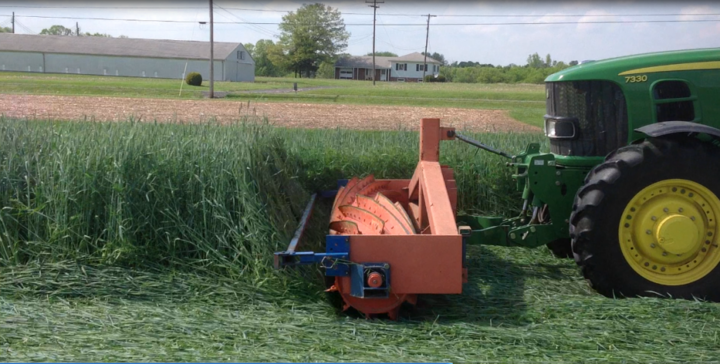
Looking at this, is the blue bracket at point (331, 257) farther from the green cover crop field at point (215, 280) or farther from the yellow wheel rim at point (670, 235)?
the yellow wheel rim at point (670, 235)

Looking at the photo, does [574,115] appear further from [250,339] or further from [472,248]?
[250,339]

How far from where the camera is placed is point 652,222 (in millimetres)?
4531

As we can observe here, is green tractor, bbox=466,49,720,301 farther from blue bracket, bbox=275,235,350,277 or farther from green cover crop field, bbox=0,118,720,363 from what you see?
blue bracket, bbox=275,235,350,277

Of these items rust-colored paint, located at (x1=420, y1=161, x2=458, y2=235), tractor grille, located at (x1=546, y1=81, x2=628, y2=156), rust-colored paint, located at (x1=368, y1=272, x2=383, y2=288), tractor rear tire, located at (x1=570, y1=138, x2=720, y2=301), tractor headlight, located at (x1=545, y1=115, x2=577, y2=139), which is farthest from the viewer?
tractor headlight, located at (x1=545, y1=115, x2=577, y2=139)

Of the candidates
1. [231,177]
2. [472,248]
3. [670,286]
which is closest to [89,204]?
[231,177]

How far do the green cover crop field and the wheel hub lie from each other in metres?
0.37

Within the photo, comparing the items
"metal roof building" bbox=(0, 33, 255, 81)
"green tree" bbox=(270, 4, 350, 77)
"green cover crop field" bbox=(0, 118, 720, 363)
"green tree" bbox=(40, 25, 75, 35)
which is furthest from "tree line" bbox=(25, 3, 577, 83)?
"green cover crop field" bbox=(0, 118, 720, 363)

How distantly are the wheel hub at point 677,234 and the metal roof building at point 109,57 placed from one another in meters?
59.7

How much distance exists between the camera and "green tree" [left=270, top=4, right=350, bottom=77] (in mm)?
78188

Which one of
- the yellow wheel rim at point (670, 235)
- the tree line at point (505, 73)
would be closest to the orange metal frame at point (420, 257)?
the yellow wheel rim at point (670, 235)

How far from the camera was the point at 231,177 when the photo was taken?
18.1ft

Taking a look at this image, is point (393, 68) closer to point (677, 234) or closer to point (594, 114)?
point (594, 114)

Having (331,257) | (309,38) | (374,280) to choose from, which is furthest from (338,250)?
(309,38)

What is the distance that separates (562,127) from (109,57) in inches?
2486
